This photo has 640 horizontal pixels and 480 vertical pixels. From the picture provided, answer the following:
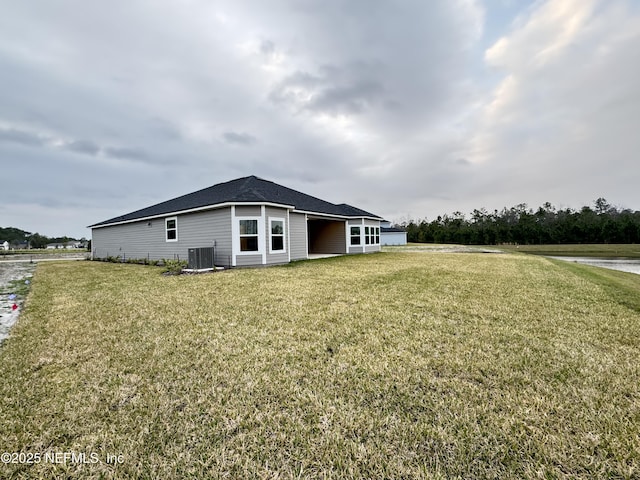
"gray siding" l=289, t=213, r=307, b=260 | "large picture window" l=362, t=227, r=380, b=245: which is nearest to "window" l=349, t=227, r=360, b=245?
"large picture window" l=362, t=227, r=380, b=245

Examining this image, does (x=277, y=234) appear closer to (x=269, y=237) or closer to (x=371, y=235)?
(x=269, y=237)

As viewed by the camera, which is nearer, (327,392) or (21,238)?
(327,392)

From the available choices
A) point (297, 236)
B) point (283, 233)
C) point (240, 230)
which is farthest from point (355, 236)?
point (240, 230)

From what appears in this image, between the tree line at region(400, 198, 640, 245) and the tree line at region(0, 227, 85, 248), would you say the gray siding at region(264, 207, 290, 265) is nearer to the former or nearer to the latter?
the tree line at region(400, 198, 640, 245)

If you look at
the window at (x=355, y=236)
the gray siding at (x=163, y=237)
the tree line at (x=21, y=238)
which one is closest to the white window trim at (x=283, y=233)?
the gray siding at (x=163, y=237)

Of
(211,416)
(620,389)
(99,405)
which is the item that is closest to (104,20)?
(99,405)

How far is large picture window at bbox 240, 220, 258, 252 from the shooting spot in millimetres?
11219

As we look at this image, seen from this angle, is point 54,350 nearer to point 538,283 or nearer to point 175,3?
point 538,283

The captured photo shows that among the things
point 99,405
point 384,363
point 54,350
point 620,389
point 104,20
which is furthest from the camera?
point 104,20

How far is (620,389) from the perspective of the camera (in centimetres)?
246

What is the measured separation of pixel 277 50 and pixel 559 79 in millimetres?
12930

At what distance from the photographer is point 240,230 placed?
11.2 metres

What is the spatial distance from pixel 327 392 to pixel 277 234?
10043 mm

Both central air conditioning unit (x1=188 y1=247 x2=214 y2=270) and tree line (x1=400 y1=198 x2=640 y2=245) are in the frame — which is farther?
tree line (x1=400 y1=198 x2=640 y2=245)
